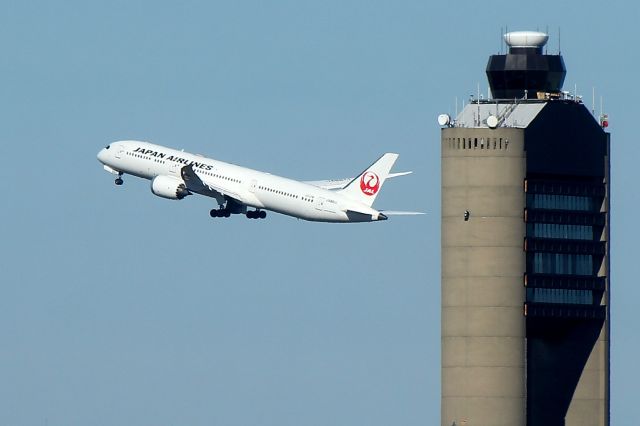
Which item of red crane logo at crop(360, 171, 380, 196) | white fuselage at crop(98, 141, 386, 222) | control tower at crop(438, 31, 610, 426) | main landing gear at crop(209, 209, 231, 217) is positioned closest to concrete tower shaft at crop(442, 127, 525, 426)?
control tower at crop(438, 31, 610, 426)

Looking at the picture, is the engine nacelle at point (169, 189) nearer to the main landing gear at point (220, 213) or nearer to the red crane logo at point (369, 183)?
the main landing gear at point (220, 213)

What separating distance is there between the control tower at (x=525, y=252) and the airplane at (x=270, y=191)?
26.4 ft

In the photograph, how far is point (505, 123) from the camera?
18325cm

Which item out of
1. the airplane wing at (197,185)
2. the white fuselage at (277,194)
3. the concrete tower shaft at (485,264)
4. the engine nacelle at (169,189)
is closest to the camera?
the concrete tower shaft at (485,264)

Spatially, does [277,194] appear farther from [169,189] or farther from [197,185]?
[169,189]

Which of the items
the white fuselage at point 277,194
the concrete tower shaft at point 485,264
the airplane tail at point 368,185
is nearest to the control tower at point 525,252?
the concrete tower shaft at point 485,264

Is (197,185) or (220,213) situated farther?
(197,185)

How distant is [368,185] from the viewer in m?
185

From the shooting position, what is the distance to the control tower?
179375 millimetres

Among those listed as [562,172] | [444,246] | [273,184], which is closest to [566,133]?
[562,172]

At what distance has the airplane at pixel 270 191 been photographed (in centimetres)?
18338

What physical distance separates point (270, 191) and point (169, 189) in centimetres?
1155

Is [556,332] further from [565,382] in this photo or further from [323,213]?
[323,213]

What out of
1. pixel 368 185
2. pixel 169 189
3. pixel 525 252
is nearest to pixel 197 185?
pixel 169 189
